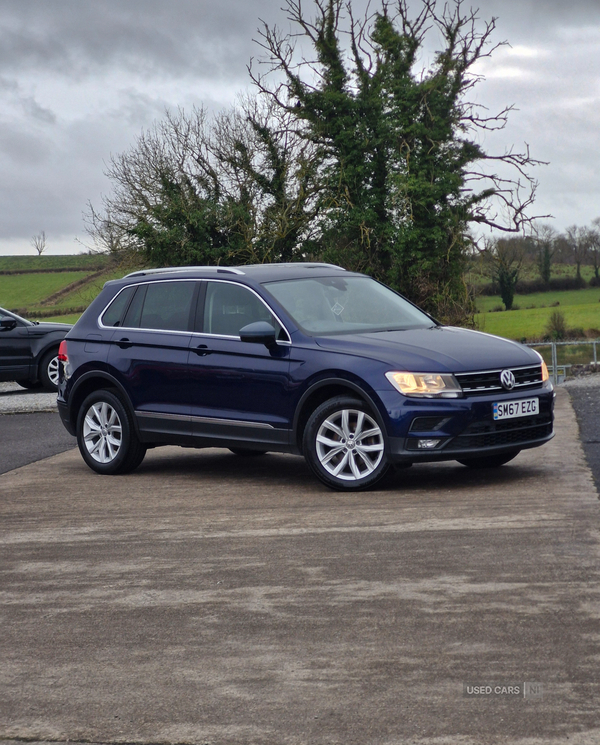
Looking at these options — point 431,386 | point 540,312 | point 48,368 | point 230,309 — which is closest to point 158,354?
point 230,309

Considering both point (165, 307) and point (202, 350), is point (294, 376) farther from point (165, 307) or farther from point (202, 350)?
point (165, 307)

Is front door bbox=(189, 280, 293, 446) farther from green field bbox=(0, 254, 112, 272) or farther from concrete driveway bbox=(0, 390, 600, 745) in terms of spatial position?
green field bbox=(0, 254, 112, 272)

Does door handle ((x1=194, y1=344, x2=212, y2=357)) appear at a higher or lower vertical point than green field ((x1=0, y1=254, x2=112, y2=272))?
lower

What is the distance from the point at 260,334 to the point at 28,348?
13.2 m

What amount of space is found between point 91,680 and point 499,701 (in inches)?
59.1

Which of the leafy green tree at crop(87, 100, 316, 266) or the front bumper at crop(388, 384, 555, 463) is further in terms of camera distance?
the leafy green tree at crop(87, 100, 316, 266)

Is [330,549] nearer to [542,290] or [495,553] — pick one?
[495,553]

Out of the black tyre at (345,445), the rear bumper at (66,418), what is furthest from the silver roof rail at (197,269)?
the black tyre at (345,445)

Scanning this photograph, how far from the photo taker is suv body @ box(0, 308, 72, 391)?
20.5 metres

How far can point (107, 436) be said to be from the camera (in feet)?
32.4

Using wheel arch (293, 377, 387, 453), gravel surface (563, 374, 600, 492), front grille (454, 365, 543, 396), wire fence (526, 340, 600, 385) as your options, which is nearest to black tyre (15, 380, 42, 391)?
wire fence (526, 340, 600, 385)

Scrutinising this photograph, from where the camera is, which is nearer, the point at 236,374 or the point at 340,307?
the point at 236,374

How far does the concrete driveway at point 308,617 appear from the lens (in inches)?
141

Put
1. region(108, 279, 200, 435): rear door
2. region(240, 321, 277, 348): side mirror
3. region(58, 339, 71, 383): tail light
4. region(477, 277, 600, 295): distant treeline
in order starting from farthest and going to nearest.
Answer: region(477, 277, 600, 295): distant treeline, region(58, 339, 71, 383): tail light, region(108, 279, 200, 435): rear door, region(240, 321, 277, 348): side mirror
